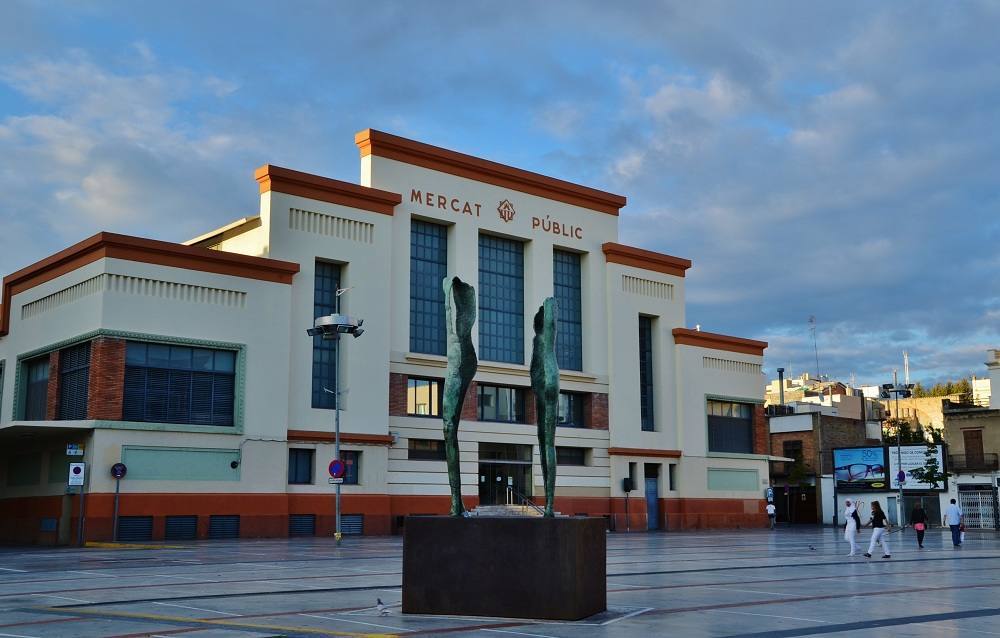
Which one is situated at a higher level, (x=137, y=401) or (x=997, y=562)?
(x=137, y=401)

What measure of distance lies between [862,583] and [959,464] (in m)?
48.8

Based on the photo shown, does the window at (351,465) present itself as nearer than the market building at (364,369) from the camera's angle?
No

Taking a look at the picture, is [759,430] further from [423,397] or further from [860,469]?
[423,397]

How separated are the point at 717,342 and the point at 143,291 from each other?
33.7 m

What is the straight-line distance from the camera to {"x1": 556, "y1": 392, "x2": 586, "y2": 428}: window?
174 ft

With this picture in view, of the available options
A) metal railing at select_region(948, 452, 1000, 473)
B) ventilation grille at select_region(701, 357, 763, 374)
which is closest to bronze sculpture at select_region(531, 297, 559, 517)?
ventilation grille at select_region(701, 357, 763, 374)

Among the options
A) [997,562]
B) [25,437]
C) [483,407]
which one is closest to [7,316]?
[25,437]

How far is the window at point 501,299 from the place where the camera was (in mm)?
51156

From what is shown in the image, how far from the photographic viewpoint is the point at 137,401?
3816 cm

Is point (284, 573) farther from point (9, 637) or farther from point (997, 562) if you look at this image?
point (997, 562)

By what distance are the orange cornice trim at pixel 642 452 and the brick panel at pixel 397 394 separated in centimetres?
1262

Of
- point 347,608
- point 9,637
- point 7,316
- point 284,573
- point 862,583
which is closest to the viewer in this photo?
point 9,637

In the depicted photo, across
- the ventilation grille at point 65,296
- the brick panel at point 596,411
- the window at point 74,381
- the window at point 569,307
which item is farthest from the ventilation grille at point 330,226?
the brick panel at point 596,411

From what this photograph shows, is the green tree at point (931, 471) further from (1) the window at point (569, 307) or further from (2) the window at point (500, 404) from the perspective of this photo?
(2) the window at point (500, 404)
